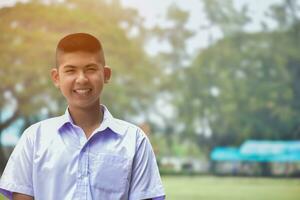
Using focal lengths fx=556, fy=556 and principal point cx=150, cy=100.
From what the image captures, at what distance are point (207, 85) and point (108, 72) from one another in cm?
164

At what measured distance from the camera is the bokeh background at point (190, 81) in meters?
2.71

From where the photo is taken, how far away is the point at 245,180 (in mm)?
2867

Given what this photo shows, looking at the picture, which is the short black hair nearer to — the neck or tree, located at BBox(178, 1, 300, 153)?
the neck

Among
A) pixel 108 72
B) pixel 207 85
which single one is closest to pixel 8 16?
pixel 207 85

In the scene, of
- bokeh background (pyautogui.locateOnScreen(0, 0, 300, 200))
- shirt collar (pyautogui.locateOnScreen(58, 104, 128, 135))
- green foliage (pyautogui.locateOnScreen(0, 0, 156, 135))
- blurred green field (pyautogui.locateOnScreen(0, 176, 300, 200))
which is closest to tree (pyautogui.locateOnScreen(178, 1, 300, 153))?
bokeh background (pyautogui.locateOnScreen(0, 0, 300, 200))

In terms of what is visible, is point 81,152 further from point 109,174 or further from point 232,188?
point 232,188

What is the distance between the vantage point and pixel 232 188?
9.36 feet

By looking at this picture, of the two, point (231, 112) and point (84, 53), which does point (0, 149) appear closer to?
point (231, 112)

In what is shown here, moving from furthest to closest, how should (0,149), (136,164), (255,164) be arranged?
(255,164), (0,149), (136,164)

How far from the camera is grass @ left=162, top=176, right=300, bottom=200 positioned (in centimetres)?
278

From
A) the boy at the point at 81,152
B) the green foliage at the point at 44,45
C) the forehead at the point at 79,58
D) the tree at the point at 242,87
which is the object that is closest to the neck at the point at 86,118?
the boy at the point at 81,152

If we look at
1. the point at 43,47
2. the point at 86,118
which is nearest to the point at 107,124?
the point at 86,118

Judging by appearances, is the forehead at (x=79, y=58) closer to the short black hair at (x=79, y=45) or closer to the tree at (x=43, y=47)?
the short black hair at (x=79, y=45)

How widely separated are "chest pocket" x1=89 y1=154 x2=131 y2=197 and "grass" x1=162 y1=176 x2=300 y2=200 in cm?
165
